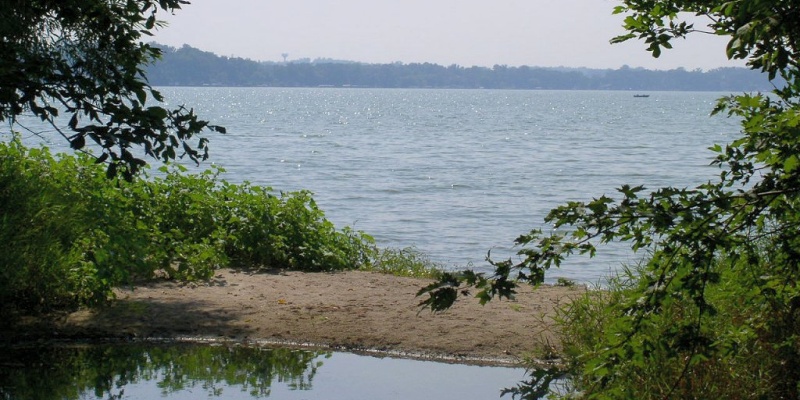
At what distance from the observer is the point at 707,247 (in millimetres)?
3783

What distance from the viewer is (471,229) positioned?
1998 cm

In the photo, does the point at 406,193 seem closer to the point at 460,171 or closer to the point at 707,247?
the point at 460,171

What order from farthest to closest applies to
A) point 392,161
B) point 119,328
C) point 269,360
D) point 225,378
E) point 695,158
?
point 695,158
point 392,161
point 119,328
point 269,360
point 225,378

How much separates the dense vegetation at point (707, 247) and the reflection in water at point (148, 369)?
9.24 feet

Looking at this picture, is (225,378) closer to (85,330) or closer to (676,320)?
(85,330)

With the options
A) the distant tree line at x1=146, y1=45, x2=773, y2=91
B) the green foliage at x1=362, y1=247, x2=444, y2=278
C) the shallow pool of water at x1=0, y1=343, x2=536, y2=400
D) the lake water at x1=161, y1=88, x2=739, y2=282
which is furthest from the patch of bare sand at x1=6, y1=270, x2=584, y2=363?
the distant tree line at x1=146, y1=45, x2=773, y2=91

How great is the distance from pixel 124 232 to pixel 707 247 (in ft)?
20.5

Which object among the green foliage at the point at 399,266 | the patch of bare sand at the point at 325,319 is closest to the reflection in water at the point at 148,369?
the patch of bare sand at the point at 325,319

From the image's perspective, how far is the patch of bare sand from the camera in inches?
324

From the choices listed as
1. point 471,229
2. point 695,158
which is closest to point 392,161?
point 695,158

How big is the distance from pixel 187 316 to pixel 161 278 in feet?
4.64

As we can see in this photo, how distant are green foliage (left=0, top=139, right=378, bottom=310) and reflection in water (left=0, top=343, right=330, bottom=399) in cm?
75

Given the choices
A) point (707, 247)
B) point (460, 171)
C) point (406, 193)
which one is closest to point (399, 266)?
point (707, 247)

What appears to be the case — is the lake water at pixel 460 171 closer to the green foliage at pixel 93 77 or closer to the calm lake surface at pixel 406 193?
the calm lake surface at pixel 406 193
